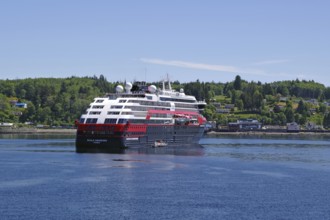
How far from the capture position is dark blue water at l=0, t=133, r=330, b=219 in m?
58.8

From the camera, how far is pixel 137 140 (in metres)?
122

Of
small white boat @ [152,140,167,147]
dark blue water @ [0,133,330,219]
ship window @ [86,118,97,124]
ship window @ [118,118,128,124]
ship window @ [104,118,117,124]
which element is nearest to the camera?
dark blue water @ [0,133,330,219]

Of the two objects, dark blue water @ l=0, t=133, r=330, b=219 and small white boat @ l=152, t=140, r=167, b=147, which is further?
small white boat @ l=152, t=140, r=167, b=147

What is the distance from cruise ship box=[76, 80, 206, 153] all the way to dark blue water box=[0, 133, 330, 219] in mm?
9912

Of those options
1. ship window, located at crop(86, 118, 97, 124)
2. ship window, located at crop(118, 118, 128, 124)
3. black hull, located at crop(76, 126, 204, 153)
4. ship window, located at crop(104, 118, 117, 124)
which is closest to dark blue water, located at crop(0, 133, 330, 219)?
black hull, located at crop(76, 126, 204, 153)

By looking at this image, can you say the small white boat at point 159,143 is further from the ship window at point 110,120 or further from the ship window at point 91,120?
the ship window at point 91,120

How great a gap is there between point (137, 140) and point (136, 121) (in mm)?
3615

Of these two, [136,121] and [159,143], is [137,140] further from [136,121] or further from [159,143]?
[159,143]

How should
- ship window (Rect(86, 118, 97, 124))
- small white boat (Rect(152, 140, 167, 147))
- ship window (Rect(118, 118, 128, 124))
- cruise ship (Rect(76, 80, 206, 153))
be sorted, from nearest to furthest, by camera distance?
cruise ship (Rect(76, 80, 206, 153))
ship window (Rect(118, 118, 128, 124))
ship window (Rect(86, 118, 97, 124))
small white boat (Rect(152, 140, 167, 147))

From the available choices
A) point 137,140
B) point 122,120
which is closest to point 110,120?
point 122,120

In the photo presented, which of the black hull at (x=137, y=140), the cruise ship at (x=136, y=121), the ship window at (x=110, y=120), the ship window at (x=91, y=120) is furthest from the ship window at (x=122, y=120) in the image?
the ship window at (x=91, y=120)

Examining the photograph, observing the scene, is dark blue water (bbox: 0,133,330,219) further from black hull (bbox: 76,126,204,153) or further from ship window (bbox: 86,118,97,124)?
ship window (bbox: 86,118,97,124)

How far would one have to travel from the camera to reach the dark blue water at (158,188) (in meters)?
58.8

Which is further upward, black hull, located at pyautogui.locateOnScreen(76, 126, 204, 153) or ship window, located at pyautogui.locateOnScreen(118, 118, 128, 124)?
ship window, located at pyautogui.locateOnScreen(118, 118, 128, 124)
